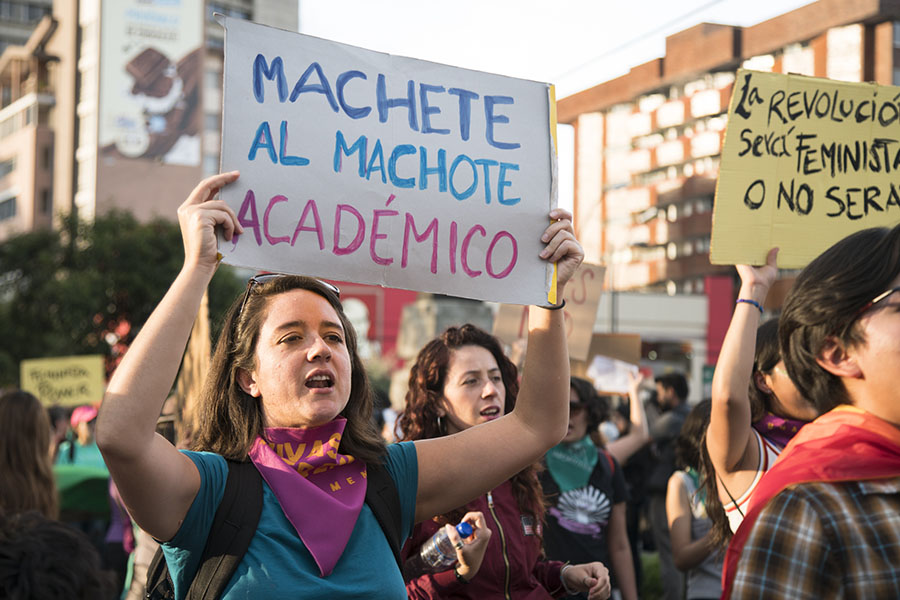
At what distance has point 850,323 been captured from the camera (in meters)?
2.21

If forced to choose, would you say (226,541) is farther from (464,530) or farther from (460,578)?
(460,578)

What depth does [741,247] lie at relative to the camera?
380cm

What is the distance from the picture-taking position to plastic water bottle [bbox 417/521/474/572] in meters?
3.39

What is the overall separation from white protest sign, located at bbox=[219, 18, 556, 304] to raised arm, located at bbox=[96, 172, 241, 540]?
0.99ft

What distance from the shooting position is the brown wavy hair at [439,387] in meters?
4.06

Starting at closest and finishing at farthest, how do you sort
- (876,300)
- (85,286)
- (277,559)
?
1. (876,300)
2. (277,559)
3. (85,286)

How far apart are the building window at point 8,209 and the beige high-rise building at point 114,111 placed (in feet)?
0.69

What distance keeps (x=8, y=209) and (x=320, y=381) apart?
73061 mm

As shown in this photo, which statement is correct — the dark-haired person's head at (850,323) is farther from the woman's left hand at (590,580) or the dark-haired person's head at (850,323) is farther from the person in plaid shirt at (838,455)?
the woman's left hand at (590,580)

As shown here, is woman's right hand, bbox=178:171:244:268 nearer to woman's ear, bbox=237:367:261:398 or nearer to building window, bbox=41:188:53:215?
woman's ear, bbox=237:367:261:398

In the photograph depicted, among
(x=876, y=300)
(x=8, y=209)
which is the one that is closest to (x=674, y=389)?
(x=876, y=300)

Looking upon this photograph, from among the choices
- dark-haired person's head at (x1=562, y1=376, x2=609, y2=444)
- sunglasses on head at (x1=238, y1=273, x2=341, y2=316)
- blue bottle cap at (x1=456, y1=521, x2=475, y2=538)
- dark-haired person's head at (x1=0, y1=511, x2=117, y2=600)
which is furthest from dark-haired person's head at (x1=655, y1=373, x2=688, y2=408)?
sunglasses on head at (x1=238, y1=273, x2=341, y2=316)

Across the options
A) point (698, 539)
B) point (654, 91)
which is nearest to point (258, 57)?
point (698, 539)

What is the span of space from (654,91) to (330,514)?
7871cm
